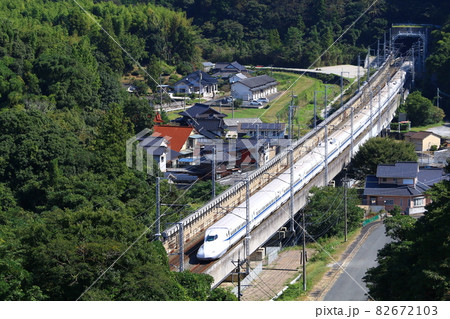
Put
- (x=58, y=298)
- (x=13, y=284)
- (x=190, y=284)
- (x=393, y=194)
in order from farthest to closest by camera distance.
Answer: (x=393, y=194)
(x=190, y=284)
(x=58, y=298)
(x=13, y=284)

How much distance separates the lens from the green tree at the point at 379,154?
30312mm

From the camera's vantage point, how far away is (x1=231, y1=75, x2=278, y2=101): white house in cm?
4638

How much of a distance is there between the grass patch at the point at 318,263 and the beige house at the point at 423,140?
508 inches

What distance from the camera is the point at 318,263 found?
837 inches

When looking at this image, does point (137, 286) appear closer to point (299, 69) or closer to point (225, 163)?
point (225, 163)

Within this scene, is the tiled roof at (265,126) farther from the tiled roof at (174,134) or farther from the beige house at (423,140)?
the beige house at (423,140)

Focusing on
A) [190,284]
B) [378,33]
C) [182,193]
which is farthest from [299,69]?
[190,284]

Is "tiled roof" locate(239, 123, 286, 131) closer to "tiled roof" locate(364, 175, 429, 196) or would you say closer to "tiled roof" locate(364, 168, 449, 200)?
"tiled roof" locate(364, 168, 449, 200)

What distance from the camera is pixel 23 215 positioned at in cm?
2319

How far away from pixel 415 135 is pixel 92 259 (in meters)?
25.9

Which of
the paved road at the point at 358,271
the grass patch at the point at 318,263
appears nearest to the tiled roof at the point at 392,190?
the paved road at the point at 358,271

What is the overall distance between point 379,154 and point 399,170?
2536mm

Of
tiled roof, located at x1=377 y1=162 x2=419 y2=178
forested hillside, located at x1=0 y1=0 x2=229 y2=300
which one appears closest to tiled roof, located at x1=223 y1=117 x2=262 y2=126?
forested hillside, located at x1=0 y1=0 x2=229 y2=300

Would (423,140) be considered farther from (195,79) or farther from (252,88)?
(195,79)
